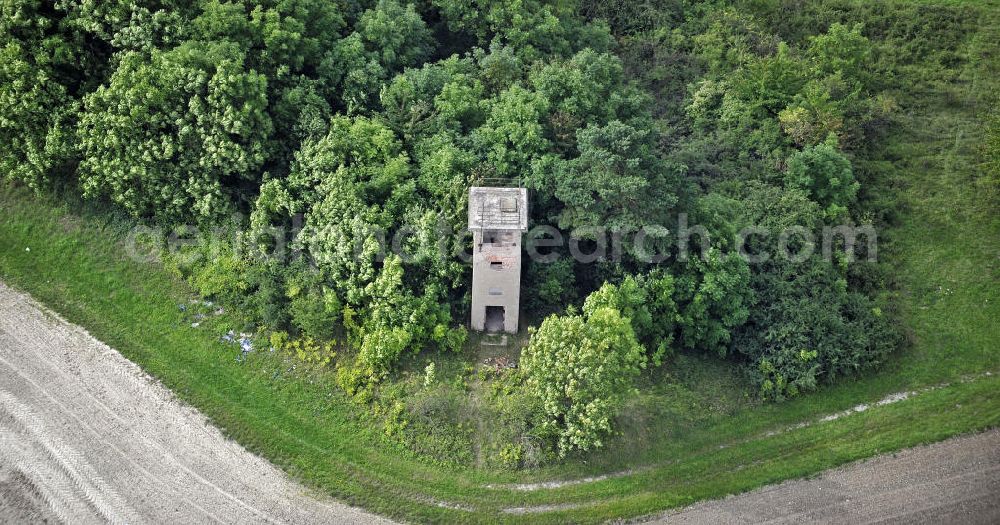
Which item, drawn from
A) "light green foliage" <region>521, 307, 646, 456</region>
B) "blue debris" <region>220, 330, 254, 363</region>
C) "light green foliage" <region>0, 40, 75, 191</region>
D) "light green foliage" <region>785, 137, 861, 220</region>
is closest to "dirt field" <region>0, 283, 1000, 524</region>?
"blue debris" <region>220, 330, 254, 363</region>

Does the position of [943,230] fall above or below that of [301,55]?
below

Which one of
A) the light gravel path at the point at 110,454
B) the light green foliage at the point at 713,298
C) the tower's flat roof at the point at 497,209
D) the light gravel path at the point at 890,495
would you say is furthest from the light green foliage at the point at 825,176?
the light gravel path at the point at 110,454

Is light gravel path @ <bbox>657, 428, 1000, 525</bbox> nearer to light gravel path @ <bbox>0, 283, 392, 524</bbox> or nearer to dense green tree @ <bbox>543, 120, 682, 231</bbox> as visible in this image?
dense green tree @ <bbox>543, 120, 682, 231</bbox>

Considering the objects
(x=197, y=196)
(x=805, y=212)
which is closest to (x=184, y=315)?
(x=197, y=196)

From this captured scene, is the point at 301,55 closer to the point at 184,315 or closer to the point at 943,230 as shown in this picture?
the point at 184,315

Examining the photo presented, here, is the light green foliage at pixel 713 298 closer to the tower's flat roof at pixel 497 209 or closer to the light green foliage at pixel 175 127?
the tower's flat roof at pixel 497 209
